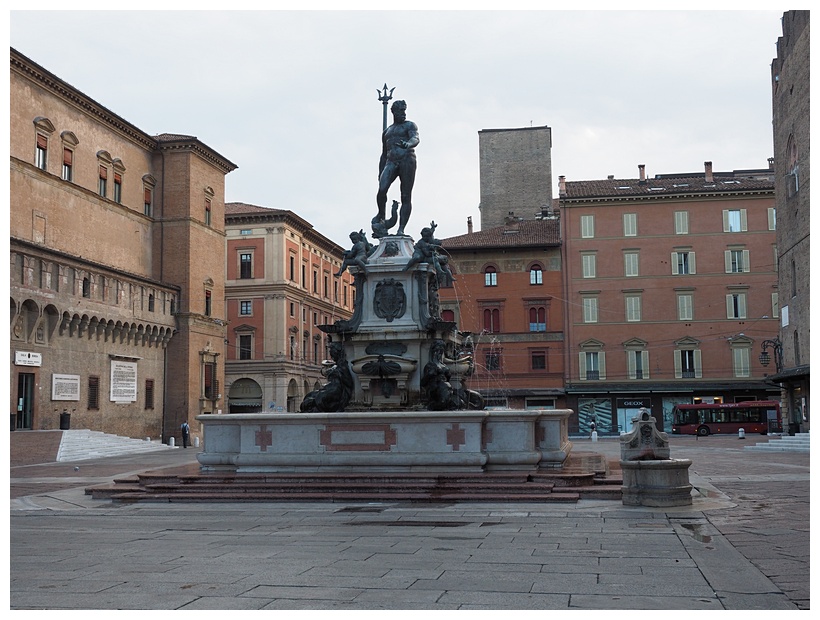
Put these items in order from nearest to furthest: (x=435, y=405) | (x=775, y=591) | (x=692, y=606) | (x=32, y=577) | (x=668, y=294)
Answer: (x=692, y=606) < (x=775, y=591) < (x=32, y=577) < (x=435, y=405) < (x=668, y=294)

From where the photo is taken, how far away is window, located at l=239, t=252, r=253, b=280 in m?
75.7

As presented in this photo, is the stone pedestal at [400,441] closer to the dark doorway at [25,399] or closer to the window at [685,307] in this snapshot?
the dark doorway at [25,399]

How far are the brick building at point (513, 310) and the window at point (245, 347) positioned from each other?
57.4 feet

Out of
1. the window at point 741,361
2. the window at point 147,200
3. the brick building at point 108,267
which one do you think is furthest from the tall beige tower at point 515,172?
the window at point 147,200

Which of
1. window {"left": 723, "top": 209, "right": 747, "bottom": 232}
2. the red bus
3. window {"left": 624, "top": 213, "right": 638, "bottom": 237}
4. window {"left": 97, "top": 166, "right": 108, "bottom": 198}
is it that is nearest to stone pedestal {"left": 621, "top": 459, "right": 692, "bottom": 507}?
window {"left": 97, "top": 166, "right": 108, "bottom": 198}

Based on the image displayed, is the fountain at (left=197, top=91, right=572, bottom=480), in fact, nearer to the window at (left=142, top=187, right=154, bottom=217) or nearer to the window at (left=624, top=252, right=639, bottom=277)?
the window at (left=142, top=187, right=154, bottom=217)

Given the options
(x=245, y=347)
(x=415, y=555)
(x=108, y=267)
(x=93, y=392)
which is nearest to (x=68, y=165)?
(x=108, y=267)

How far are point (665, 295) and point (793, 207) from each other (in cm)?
1870

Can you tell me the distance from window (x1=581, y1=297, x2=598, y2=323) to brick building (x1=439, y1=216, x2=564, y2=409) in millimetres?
1605

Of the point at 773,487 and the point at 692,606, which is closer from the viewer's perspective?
the point at 692,606

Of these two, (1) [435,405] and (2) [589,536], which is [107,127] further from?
(2) [589,536]
